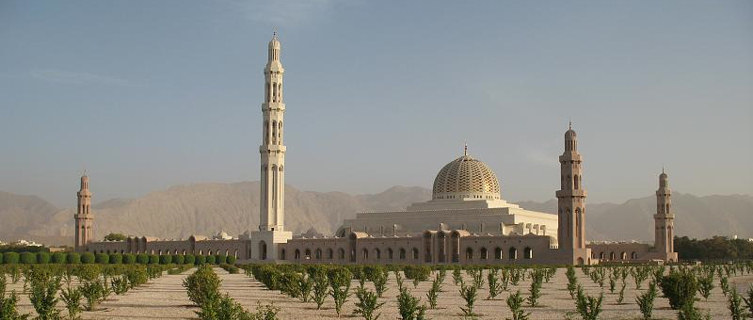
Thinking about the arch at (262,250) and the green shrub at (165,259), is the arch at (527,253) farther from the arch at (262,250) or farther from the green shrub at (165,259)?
the green shrub at (165,259)

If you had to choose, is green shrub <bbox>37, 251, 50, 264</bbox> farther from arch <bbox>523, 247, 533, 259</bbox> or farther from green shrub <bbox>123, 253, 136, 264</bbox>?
arch <bbox>523, 247, 533, 259</bbox>

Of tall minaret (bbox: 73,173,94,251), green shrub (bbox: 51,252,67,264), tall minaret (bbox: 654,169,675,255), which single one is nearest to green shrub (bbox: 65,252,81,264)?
green shrub (bbox: 51,252,67,264)

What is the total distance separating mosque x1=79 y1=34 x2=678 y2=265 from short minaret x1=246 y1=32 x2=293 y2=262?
0.07 meters

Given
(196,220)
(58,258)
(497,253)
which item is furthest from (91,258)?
(196,220)

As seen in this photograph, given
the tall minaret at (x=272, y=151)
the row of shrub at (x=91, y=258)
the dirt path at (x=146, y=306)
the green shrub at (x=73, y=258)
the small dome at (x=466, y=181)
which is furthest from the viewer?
the small dome at (x=466, y=181)

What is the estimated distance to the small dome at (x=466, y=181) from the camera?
6838cm

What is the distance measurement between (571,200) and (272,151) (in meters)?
22.1

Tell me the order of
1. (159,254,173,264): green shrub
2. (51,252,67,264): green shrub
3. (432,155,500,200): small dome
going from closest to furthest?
(51,252,67,264): green shrub, (159,254,173,264): green shrub, (432,155,500,200): small dome

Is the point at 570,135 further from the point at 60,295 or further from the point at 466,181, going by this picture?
the point at 60,295

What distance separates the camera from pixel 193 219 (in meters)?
180

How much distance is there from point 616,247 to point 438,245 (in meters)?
16.2

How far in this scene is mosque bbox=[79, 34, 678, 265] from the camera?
181 feet

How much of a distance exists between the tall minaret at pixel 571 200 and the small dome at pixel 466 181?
1350cm

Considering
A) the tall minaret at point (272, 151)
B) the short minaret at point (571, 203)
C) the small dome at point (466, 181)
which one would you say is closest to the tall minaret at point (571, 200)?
the short minaret at point (571, 203)
